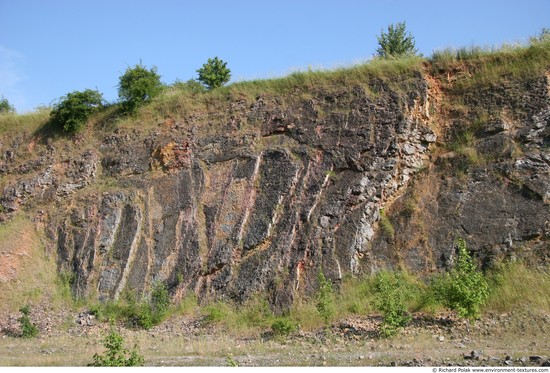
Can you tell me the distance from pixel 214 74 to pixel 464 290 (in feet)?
41.0

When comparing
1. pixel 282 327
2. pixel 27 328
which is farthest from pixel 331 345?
pixel 27 328

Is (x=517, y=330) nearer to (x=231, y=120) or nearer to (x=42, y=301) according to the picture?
(x=231, y=120)

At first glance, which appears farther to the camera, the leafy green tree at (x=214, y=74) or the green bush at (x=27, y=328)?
the leafy green tree at (x=214, y=74)

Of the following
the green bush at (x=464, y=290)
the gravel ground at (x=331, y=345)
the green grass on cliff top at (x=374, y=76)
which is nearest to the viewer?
the gravel ground at (x=331, y=345)

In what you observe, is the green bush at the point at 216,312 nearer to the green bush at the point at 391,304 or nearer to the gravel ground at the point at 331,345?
the gravel ground at the point at 331,345

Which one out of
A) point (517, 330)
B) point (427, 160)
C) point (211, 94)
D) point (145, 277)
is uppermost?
point (211, 94)

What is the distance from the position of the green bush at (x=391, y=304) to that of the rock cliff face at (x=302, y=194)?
108 cm

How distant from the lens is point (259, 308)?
14039 millimetres

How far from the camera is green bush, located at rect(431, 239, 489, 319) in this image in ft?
38.9

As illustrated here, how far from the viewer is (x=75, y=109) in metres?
20.3

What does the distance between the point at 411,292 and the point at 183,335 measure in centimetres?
513

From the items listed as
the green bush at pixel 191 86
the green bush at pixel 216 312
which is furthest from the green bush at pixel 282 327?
the green bush at pixel 191 86

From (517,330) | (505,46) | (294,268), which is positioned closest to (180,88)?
(294,268)

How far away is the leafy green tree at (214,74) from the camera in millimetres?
20812
